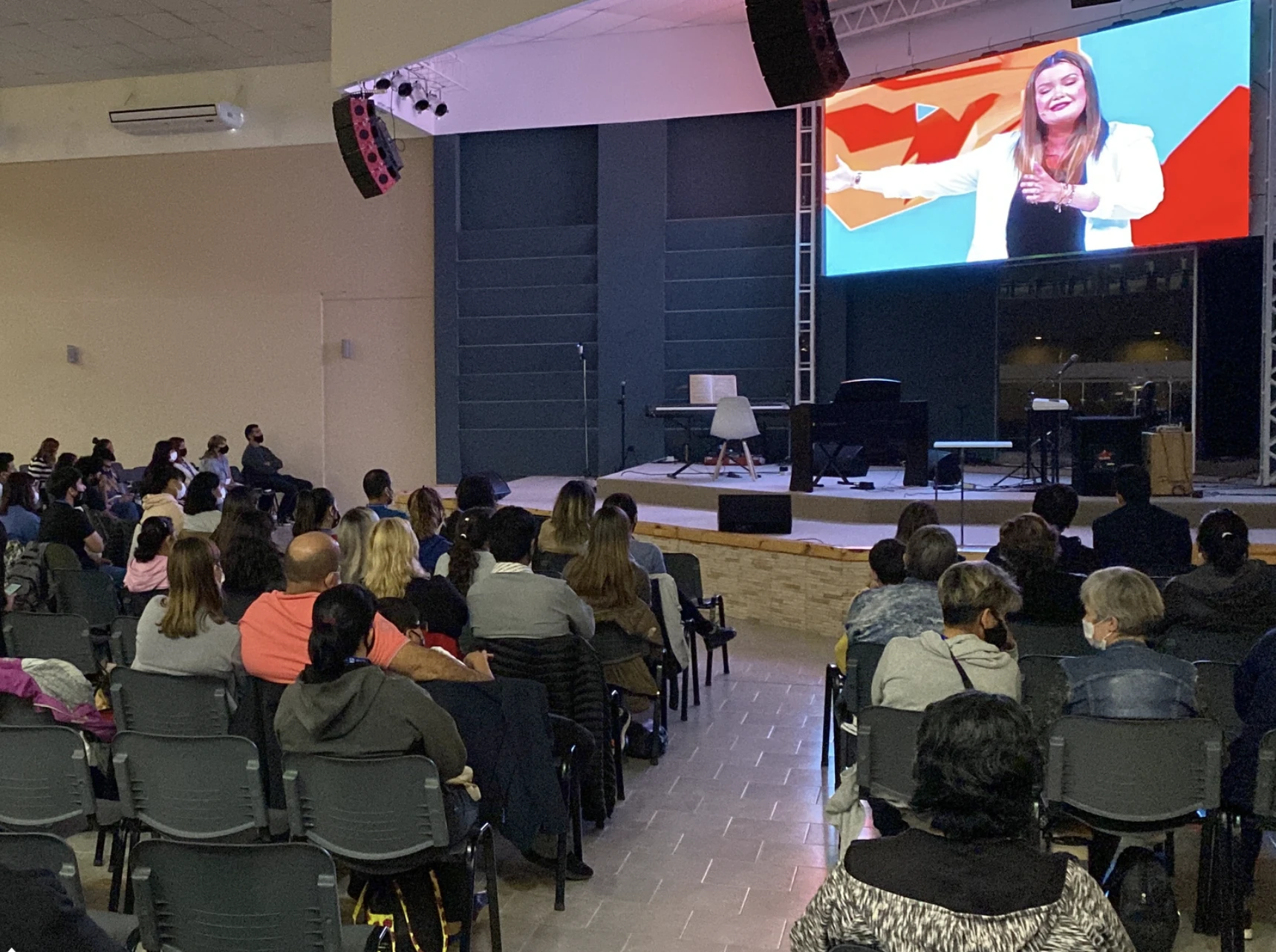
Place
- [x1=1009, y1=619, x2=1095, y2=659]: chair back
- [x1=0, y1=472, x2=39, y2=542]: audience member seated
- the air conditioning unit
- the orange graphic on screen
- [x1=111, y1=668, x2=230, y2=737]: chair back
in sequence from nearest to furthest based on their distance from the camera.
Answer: [x1=111, y1=668, x2=230, y2=737]: chair back → [x1=1009, y1=619, x2=1095, y2=659]: chair back → [x1=0, y1=472, x2=39, y2=542]: audience member seated → the orange graphic on screen → the air conditioning unit

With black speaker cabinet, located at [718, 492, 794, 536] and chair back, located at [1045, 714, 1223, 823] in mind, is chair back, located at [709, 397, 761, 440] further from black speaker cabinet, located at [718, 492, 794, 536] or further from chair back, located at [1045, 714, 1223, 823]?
chair back, located at [1045, 714, 1223, 823]

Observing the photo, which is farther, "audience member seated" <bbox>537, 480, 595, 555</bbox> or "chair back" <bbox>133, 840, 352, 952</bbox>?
"audience member seated" <bbox>537, 480, 595, 555</bbox>

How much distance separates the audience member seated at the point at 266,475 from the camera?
12.3m

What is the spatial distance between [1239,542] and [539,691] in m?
2.41

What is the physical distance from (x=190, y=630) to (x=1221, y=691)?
10.3ft

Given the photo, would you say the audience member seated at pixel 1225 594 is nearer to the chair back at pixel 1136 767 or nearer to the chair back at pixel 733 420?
the chair back at pixel 1136 767

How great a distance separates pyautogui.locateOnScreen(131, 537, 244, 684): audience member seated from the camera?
142 inches

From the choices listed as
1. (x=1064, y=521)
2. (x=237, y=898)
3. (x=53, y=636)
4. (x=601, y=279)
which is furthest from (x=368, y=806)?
(x=601, y=279)

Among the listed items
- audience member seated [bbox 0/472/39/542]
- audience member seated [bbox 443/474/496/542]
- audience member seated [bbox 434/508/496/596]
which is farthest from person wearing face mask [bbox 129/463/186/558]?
audience member seated [bbox 434/508/496/596]

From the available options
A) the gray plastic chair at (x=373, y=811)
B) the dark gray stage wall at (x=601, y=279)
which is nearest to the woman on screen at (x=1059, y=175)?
the dark gray stage wall at (x=601, y=279)

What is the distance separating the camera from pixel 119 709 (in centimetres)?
351

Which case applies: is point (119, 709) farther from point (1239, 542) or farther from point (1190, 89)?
point (1190, 89)

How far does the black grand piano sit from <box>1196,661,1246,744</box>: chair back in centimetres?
568

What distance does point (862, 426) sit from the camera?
936cm
